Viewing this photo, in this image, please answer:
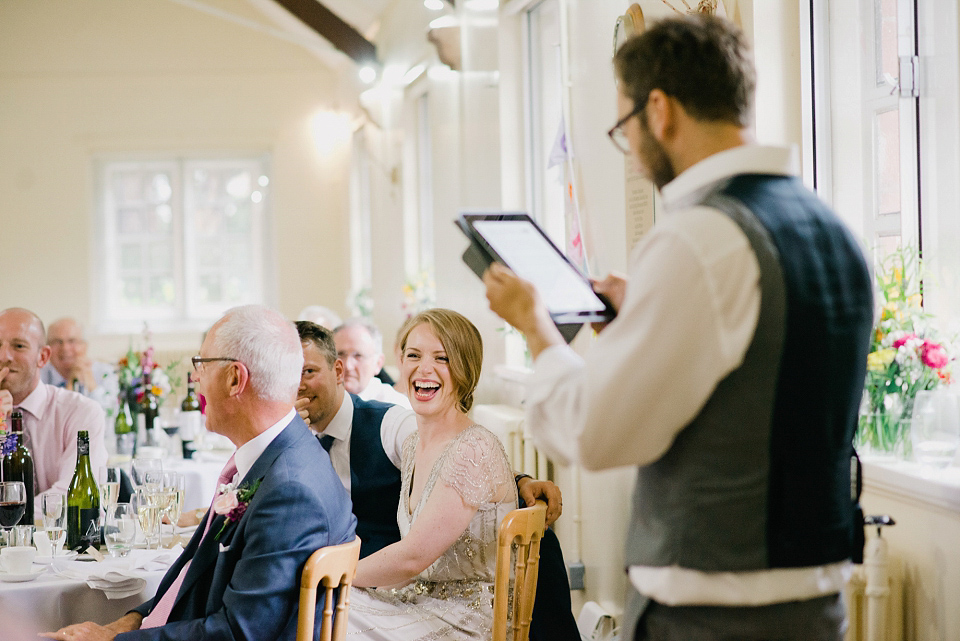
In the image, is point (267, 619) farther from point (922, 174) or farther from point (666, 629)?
point (922, 174)

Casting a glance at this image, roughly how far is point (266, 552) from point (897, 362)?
4.63ft

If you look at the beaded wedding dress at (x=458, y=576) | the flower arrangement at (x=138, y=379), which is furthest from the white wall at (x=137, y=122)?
the beaded wedding dress at (x=458, y=576)

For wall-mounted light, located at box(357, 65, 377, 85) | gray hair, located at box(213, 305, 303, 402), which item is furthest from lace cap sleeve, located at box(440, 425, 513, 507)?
wall-mounted light, located at box(357, 65, 377, 85)

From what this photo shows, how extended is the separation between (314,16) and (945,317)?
7.19 metres

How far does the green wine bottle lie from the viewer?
2.52m

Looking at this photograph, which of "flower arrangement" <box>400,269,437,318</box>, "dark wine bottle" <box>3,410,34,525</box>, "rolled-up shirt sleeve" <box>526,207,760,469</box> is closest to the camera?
"rolled-up shirt sleeve" <box>526,207,760,469</box>

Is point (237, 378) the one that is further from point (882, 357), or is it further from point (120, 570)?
point (882, 357)

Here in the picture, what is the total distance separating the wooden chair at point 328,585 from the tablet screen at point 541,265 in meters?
0.71

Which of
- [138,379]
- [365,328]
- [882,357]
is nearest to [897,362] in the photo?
[882,357]

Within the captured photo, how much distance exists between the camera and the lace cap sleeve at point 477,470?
222cm

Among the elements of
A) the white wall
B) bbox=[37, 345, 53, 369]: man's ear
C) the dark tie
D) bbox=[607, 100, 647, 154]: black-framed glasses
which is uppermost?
the white wall

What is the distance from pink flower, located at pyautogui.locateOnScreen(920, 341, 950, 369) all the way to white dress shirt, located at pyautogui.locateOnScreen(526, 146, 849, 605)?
1.00m

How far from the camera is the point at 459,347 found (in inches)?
100

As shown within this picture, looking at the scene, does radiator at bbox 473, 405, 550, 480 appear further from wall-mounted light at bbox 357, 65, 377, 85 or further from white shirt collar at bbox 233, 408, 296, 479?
wall-mounted light at bbox 357, 65, 377, 85
